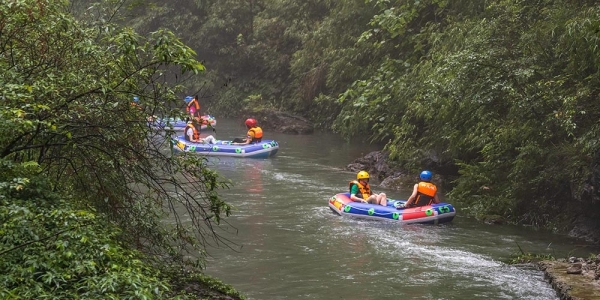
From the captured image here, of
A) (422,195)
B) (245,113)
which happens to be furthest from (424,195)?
(245,113)

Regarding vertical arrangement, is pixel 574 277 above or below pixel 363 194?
below

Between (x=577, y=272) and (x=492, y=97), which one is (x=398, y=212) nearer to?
(x=492, y=97)

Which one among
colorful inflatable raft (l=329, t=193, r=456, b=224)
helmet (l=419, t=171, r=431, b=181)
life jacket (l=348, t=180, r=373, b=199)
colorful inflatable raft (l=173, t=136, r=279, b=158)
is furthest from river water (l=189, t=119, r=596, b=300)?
colorful inflatable raft (l=173, t=136, r=279, b=158)

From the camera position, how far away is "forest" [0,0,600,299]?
614 centimetres

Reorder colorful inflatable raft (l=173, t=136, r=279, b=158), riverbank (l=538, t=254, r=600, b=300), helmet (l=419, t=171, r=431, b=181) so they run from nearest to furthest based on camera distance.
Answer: riverbank (l=538, t=254, r=600, b=300) → helmet (l=419, t=171, r=431, b=181) → colorful inflatable raft (l=173, t=136, r=279, b=158)

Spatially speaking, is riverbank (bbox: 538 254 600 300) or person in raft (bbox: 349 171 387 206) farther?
person in raft (bbox: 349 171 387 206)

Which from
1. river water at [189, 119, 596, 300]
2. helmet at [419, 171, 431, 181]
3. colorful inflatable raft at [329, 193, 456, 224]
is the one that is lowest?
river water at [189, 119, 596, 300]

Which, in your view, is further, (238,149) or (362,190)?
(238,149)

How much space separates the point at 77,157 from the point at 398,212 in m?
8.59

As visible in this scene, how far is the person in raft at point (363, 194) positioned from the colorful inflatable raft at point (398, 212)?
0.17 meters

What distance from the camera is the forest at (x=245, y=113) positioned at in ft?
20.1

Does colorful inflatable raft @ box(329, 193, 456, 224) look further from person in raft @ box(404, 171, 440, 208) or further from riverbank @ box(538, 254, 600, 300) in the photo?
riverbank @ box(538, 254, 600, 300)

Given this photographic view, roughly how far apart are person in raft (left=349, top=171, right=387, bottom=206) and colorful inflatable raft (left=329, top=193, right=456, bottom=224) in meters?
0.17

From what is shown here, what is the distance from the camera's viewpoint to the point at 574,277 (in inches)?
401
